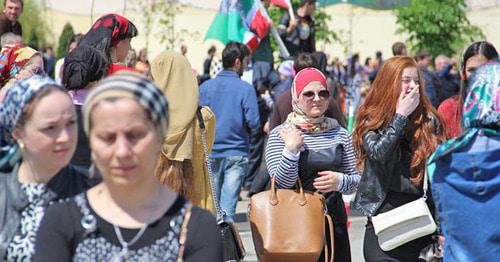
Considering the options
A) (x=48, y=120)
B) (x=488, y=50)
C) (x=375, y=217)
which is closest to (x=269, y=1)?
(x=488, y=50)

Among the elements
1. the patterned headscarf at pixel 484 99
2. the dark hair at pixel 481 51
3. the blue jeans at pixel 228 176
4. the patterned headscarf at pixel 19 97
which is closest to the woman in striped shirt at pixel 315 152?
the dark hair at pixel 481 51

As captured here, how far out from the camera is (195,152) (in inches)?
254

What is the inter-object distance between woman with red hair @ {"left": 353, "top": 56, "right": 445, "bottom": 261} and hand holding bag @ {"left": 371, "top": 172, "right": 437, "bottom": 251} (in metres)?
0.12

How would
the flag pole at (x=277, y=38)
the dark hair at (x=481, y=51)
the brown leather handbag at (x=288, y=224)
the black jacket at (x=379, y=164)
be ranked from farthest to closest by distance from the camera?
the flag pole at (x=277, y=38) < the dark hair at (x=481, y=51) < the brown leather handbag at (x=288, y=224) < the black jacket at (x=379, y=164)

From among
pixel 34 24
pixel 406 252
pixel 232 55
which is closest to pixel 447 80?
pixel 232 55

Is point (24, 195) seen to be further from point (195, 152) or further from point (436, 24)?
point (436, 24)

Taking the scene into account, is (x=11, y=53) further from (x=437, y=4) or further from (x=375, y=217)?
(x=437, y=4)

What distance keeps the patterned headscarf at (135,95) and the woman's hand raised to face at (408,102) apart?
115 inches

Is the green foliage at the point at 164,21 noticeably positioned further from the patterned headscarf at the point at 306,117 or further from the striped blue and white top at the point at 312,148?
Answer: the striped blue and white top at the point at 312,148

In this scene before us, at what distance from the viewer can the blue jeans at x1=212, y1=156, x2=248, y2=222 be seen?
33.2ft

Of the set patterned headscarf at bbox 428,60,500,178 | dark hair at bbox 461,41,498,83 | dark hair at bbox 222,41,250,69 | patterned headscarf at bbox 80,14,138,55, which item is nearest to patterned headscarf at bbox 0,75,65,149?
patterned headscarf at bbox 428,60,500,178

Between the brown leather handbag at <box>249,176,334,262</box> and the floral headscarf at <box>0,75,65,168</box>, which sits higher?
the floral headscarf at <box>0,75,65,168</box>

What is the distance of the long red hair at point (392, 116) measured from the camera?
20.0 ft

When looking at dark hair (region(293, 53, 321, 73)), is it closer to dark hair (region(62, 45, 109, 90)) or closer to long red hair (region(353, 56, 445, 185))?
long red hair (region(353, 56, 445, 185))
